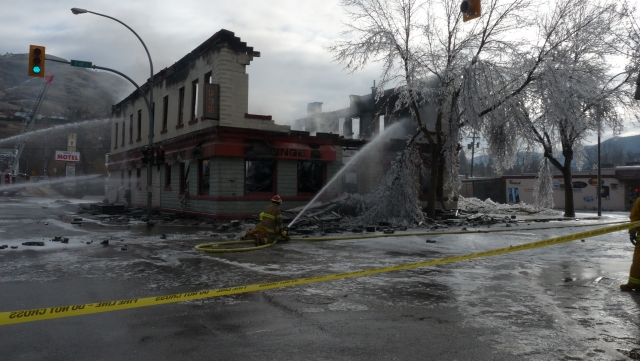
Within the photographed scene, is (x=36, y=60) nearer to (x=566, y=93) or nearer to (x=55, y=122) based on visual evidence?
(x=566, y=93)

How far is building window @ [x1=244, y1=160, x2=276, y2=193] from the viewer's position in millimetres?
21344

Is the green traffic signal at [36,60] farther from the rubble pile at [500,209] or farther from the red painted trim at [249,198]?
the rubble pile at [500,209]

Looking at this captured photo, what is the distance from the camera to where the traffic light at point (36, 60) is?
15.4 metres

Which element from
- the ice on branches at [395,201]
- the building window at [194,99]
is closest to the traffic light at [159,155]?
the building window at [194,99]

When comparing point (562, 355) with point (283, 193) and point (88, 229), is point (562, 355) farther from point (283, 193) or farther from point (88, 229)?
point (283, 193)

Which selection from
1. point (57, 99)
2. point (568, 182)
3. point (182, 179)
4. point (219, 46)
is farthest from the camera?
point (57, 99)

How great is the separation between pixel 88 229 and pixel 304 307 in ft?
43.3

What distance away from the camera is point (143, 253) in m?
10.7

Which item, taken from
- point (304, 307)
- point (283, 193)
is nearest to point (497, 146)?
point (283, 193)

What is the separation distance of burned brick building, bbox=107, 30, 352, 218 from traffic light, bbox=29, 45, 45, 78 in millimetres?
5542

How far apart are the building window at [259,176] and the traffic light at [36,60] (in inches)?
342

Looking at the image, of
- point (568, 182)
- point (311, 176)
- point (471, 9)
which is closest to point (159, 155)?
point (311, 176)

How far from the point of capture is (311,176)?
23422 millimetres

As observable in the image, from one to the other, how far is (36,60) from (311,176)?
1263 cm
